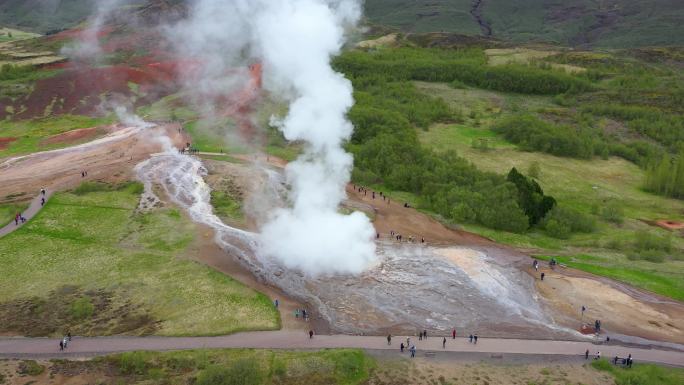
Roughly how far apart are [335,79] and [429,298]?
28032 mm

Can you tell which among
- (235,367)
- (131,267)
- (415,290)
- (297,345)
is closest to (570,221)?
(415,290)

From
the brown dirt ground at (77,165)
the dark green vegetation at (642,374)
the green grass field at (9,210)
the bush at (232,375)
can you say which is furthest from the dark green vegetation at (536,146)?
the green grass field at (9,210)

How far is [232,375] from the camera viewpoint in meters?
35.2

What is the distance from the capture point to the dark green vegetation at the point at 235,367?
1411 inches

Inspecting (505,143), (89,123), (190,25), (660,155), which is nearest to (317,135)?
(505,143)

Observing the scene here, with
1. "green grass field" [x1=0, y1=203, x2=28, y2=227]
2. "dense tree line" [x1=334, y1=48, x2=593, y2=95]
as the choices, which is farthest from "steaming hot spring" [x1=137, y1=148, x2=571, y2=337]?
"dense tree line" [x1=334, y1=48, x2=593, y2=95]

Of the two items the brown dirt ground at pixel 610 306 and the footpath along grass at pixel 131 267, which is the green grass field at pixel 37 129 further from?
the brown dirt ground at pixel 610 306

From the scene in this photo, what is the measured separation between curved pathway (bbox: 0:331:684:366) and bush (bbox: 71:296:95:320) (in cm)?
327

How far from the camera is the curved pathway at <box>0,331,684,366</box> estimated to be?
3978 centimetres

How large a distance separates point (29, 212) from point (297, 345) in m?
45.1

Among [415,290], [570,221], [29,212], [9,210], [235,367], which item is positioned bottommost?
[235,367]

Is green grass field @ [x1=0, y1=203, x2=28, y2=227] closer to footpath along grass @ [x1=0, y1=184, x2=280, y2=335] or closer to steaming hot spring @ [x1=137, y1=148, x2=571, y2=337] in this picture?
footpath along grass @ [x1=0, y1=184, x2=280, y2=335]

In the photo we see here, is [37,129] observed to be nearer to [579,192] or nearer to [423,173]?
[423,173]

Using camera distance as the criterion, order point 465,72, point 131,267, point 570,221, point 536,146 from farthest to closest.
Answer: point 465,72
point 536,146
point 570,221
point 131,267
